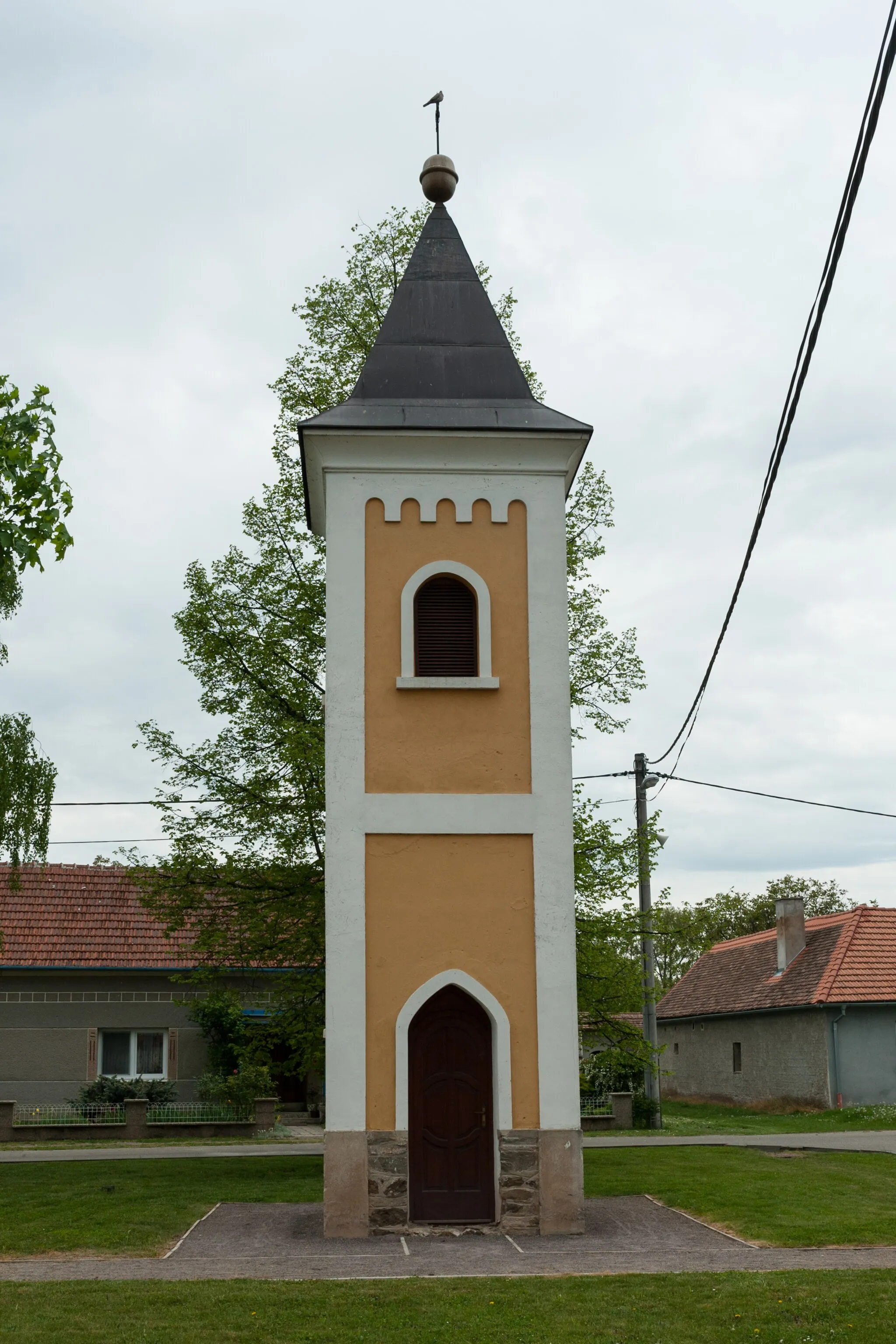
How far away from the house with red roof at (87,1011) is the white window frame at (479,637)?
15.3 meters

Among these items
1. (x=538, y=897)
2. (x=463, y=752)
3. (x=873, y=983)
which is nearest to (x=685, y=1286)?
(x=538, y=897)

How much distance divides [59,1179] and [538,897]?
8.29m

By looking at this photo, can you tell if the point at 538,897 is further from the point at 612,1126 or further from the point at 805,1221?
the point at 612,1126

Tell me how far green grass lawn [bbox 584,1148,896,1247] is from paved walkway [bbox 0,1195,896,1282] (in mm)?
446

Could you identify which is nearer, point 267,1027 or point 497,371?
point 497,371

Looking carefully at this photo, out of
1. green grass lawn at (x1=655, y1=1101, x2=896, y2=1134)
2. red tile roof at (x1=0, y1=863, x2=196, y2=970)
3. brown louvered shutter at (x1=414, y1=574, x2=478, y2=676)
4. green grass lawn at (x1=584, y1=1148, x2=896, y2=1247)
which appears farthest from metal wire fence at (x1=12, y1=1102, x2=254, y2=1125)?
brown louvered shutter at (x1=414, y1=574, x2=478, y2=676)

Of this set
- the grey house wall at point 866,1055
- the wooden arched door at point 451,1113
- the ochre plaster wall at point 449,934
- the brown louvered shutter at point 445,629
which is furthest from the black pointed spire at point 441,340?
the grey house wall at point 866,1055

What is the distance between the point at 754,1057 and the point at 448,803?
24.1m

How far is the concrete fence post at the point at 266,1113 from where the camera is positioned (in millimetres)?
25609

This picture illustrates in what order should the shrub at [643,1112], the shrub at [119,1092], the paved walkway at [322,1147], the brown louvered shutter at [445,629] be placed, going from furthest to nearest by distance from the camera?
the shrub at [119,1092], the shrub at [643,1112], the paved walkway at [322,1147], the brown louvered shutter at [445,629]

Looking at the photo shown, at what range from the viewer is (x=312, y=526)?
16844mm

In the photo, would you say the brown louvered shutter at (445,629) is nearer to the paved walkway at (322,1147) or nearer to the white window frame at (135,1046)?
the paved walkway at (322,1147)

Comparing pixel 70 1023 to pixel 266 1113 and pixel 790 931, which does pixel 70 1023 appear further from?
pixel 790 931

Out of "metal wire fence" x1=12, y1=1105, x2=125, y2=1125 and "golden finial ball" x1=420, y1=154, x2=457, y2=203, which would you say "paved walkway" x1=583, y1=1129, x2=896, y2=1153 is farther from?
"golden finial ball" x1=420, y1=154, x2=457, y2=203
